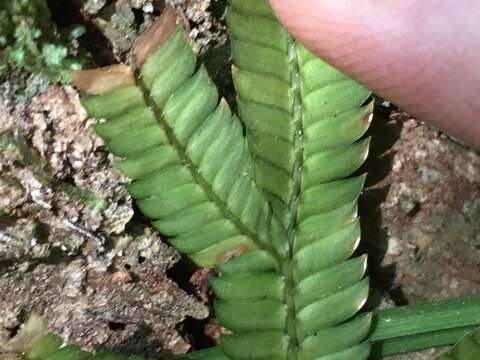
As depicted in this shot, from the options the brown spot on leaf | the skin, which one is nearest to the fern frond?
the brown spot on leaf

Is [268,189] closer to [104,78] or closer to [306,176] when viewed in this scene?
[306,176]

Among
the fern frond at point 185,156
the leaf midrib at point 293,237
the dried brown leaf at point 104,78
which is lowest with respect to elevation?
the leaf midrib at point 293,237

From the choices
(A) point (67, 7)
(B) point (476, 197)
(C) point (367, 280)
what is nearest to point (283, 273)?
(C) point (367, 280)

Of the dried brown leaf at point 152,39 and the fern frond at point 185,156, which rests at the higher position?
the dried brown leaf at point 152,39

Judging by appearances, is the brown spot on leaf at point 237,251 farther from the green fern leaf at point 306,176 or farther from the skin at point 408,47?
the skin at point 408,47

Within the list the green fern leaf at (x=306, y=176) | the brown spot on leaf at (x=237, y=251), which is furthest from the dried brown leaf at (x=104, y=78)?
the brown spot on leaf at (x=237, y=251)

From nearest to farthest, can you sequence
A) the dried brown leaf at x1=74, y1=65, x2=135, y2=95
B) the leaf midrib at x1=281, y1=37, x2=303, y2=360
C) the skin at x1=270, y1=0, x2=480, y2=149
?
the skin at x1=270, y1=0, x2=480, y2=149, the dried brown leaf at x1=74, y1=65, x2=135, y2=95, the leaf midrib at x1=281, y1=37, x2=303, y2=360

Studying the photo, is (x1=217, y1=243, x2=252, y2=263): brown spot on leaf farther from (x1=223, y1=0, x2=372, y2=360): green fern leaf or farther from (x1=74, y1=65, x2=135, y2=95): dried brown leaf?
(x1=74, y1=65, x2=135, y2=95): dried brown leaf

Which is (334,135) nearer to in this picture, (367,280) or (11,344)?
(367,280)
